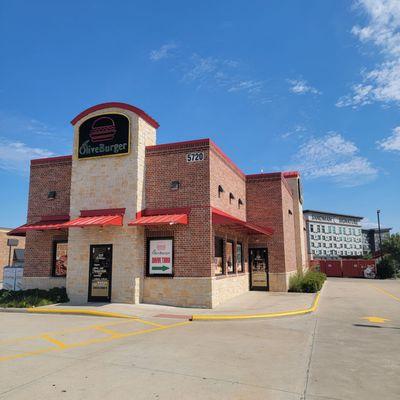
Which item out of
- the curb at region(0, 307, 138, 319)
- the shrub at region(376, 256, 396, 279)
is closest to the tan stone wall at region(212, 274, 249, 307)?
the curb at region(0, 307, 138, 319)

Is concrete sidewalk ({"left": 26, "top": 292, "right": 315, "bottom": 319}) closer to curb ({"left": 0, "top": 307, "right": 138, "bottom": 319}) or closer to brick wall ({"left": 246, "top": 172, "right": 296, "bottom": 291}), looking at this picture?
curb ({"left": 0, "top": 307, "right": 138, "bottom": 319})

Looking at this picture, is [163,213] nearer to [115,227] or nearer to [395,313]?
[115,227]

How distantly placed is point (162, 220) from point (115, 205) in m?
2.73

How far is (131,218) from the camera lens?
16.8m

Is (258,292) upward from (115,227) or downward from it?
downward

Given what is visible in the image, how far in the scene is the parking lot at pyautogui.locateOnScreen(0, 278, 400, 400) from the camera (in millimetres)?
5965

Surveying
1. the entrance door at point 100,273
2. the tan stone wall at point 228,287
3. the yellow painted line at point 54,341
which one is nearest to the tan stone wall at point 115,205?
the entrance door at point 100,273

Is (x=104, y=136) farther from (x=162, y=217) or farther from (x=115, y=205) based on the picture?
(x=162, y=217)

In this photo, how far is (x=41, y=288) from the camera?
1867 cm

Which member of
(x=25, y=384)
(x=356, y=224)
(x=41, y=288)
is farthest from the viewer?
(x=356, y=224)

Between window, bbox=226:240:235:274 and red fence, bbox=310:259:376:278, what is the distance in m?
27.3

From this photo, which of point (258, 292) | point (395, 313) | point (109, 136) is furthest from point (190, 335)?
point (258, 292)

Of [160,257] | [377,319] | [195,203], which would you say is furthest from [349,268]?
[160,257]

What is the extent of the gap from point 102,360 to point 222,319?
243 inches
